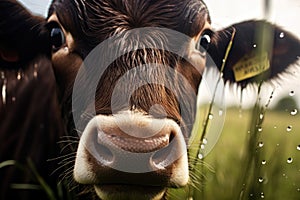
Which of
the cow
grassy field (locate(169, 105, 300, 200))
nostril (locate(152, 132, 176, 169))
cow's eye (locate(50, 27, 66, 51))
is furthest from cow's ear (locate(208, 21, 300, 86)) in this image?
nostril (locate(152, 132, 176, 169))

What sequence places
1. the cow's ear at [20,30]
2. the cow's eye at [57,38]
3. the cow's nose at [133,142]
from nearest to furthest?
the cow's nose at [133,142] < the cow's eye at [57,38] < the cow's ear at [20,30]

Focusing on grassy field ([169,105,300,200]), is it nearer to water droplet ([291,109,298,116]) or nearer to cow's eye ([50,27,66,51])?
water droplet ([291,109,298,116])

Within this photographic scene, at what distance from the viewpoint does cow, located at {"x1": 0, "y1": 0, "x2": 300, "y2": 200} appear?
6.47 feet

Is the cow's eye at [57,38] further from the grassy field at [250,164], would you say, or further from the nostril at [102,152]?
the grassy field at [250,164]

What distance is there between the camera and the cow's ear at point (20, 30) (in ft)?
8.89

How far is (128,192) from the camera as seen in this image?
204 cm

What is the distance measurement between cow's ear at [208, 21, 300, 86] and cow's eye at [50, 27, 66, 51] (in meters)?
0.67

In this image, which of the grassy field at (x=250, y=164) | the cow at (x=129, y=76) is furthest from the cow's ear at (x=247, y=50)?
the grassy field at (x=250, y=164)

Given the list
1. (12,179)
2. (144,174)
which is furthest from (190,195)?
(12,179)

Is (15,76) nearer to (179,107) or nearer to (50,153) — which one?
(50,153)

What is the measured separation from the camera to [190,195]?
93.6 inches

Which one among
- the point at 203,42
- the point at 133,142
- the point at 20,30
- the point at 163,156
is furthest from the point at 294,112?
the point at 20,30

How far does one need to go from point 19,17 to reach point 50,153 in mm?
614

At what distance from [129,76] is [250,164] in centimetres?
48
